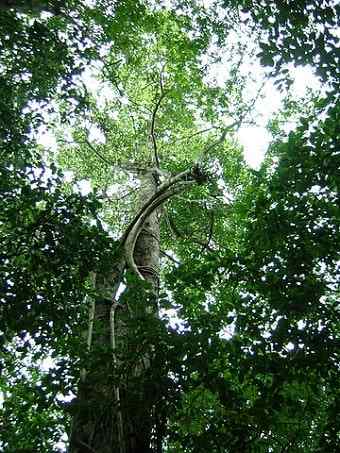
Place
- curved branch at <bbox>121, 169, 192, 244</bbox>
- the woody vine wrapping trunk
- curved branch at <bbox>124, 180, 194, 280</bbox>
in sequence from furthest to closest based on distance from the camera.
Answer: curved branch at <bbox>121, 169, 192, 244</bbox> < curved branch at <bbox>124, 180, 194, 280</bbox> < the woody vine wrapping trunk

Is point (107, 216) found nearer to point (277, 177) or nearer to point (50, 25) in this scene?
point (50, 25)

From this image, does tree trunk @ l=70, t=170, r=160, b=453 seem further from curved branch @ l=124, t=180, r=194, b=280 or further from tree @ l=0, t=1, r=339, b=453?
curved branch @ l=124, t=180, r=194, b=280

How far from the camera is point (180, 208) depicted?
8758mm

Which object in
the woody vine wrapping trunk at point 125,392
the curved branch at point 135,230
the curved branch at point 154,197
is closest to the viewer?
the woody vine wrapping trunk at point 125,392

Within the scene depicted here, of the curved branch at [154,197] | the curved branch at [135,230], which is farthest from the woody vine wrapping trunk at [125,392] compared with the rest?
the curved branch at [154,197]

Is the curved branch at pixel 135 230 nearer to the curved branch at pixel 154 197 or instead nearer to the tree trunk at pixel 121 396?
the curved branch at pixel 154 197

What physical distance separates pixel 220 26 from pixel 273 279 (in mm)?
5244

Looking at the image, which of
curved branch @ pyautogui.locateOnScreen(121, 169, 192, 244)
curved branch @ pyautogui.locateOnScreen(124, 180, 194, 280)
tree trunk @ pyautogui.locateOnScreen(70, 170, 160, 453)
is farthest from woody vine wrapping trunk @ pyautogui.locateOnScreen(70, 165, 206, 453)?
curved branch @ pyautogui.locateOnScreen(121, 169, 192, 244)

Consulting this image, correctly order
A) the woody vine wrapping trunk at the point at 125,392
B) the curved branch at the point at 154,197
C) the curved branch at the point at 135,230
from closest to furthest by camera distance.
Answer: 1. the woody vine wrapping trunk at the point at 125,392
2. the curved branch at the point at 135,230
3. the curved branch at the point at 154,197

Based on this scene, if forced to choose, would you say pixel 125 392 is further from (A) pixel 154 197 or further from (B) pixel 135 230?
(A) pixel 154 197

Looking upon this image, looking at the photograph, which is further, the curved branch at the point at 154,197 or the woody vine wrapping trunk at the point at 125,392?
the curved branch at the point at 154,197

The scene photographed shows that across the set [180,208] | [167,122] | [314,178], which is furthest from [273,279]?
[167,122]

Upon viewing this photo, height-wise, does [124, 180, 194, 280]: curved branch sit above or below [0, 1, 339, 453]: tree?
above

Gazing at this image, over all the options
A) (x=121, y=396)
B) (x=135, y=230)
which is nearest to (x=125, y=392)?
(x=121, y=396)
